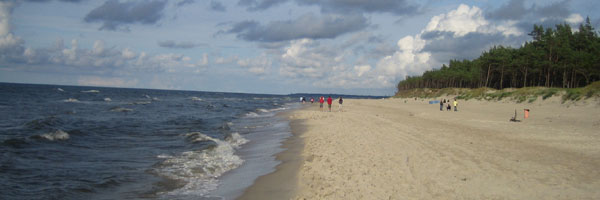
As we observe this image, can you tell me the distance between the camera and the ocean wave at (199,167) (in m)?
Answer: 8.99

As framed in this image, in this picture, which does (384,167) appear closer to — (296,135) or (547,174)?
(547,174)

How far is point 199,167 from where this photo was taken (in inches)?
448

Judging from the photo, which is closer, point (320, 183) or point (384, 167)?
point (320, 183)


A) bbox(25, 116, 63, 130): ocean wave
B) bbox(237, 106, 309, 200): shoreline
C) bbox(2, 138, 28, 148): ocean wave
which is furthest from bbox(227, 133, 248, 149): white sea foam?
bbox(25, 116, 63, 130): ocean wave

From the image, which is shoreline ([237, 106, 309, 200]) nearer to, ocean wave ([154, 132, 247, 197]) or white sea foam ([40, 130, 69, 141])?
ocean wave ([154, 132, 247, 197])

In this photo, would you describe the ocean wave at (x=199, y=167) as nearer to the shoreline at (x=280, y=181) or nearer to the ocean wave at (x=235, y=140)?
the ocean wave at (x=235, y=140)

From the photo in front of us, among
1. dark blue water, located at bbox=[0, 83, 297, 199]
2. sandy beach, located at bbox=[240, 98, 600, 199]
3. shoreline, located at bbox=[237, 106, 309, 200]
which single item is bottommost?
dark blue water, located at bbox=[0, 83, 297, 199]

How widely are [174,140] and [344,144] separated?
28.9 ft

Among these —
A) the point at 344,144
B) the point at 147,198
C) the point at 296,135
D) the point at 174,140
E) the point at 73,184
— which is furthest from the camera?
the point at 296,135

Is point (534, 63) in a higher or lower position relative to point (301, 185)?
higher

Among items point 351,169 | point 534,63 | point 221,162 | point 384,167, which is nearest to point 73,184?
point 221,162

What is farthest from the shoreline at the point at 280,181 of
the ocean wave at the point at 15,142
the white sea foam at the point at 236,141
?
the ocean wave at the point at 15,142

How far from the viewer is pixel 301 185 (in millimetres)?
8523

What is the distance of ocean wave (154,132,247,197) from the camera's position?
8.99 m
